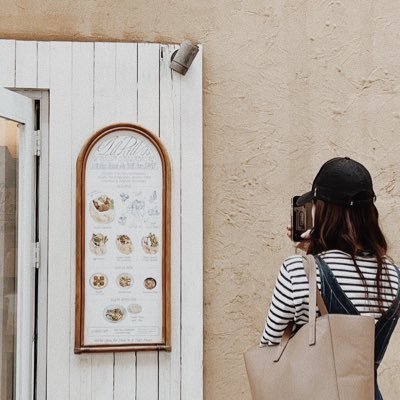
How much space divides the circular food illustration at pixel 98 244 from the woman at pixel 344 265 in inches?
40.8

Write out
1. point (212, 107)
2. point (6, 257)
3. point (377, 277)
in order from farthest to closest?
1. point (212, 107)
2. point (6, 257)
3. point (377, 277)

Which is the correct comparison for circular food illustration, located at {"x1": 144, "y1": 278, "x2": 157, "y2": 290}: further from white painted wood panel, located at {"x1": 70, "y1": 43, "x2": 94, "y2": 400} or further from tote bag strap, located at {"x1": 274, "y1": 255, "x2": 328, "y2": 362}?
tote bag strap, located at {"x1": 274, "y1": 255, "x2": 328, "y2": 362}

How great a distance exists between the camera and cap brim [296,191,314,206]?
85.0 inches

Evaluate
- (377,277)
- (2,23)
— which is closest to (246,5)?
(2,23)

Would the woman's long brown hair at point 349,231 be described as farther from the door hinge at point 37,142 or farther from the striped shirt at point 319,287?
the door hinge at point 37,142

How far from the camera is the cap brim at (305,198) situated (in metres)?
2.16

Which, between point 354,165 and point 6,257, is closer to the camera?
point 354,165

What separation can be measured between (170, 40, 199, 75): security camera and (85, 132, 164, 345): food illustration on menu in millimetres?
339

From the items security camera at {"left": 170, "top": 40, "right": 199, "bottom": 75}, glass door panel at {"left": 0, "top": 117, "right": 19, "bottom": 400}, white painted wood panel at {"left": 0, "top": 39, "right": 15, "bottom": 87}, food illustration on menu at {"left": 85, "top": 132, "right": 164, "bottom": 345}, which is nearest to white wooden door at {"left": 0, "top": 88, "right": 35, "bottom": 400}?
glass door panel at {"left": 0, "top": 117, "right": 19, "bottom": 400}

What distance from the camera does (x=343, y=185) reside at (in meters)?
2.06

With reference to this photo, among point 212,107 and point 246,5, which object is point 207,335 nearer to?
point 212,107

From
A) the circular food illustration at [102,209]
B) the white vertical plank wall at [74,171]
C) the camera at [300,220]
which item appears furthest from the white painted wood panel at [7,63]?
the camera at [300,220]

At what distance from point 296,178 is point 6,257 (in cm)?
115

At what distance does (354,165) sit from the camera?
2104 mm
